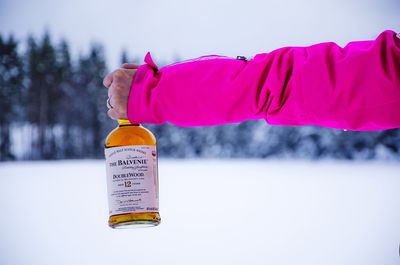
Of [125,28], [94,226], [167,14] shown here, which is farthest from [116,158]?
[125,28]

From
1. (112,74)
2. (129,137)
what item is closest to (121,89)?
(112,74)

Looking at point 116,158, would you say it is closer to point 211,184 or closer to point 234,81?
point 234,81

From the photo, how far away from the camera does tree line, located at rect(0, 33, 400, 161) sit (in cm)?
379

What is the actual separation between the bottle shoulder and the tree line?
2781 millimetres

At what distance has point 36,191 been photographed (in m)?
1.93

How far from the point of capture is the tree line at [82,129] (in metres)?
3.79

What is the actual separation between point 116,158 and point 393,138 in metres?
3.40

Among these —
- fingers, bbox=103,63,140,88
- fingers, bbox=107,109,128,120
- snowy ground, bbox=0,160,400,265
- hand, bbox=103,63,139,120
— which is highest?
fingers, bbox=103,63,140,88

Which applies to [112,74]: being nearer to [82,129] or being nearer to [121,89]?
[121,89]

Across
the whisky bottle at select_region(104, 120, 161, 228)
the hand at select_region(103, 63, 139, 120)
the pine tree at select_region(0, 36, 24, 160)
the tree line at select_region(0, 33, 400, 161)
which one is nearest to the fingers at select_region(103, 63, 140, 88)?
the hand at select_region(103, 63, 139, 120)

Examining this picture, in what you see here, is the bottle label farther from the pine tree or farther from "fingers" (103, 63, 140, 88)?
the pine tree

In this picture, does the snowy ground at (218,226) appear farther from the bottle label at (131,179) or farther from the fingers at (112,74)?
the fingers at (112,74)

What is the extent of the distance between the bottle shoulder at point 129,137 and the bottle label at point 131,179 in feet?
0.16

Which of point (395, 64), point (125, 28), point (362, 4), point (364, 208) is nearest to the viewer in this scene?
point (395, 64)
